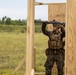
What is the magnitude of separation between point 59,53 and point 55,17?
7.56ft

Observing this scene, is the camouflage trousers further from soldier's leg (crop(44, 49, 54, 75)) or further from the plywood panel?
the plywood panel

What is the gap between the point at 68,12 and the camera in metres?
3.05

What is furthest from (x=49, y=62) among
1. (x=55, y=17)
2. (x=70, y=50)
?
(x=70, y=50)

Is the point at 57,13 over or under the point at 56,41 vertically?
over

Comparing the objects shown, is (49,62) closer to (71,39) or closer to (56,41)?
(56,41)

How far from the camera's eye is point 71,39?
302 cm

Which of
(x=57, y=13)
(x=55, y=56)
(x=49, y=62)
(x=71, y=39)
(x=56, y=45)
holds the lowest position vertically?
(x=49, y=62)

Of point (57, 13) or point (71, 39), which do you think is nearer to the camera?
A: point (71, 39)

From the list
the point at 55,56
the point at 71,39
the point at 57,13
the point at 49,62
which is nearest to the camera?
the point at 71,39

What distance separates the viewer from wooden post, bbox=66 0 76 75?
3.01 meters

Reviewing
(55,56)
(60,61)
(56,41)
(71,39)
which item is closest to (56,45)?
(56,41)

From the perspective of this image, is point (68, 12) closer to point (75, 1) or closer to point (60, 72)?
point (75, 1)

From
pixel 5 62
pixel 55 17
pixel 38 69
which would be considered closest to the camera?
pixel 55 17

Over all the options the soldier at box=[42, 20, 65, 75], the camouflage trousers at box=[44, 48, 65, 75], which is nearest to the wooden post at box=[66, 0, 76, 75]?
the soldier at box=[42, 20, 65, 75]
